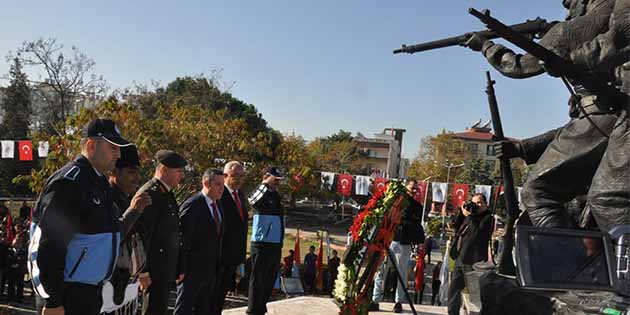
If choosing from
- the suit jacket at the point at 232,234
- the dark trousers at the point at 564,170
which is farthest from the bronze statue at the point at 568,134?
the suit jacket at the point at 232,234

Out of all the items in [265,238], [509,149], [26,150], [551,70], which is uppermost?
[551,70]

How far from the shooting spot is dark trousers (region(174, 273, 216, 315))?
5.14 m

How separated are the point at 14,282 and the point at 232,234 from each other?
6219 millimetres

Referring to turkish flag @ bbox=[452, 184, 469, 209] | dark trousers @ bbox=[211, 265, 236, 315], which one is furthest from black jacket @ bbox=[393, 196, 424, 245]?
turkish flag @ bbox=[452, 184, 469, 209]

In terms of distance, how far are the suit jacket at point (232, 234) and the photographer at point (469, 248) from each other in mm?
2683

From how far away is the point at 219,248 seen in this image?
559 centimetres

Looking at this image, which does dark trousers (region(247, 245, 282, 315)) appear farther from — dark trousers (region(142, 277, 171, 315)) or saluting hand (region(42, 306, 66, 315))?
saluting hand (region(42, 306, 66, 315))

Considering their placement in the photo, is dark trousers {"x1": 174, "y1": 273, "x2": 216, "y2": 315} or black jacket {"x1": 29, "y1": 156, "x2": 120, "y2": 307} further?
dark trousers {"x1": 174, "y1": 273, "x2": 216, "y2": 315}

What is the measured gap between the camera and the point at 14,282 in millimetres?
9977

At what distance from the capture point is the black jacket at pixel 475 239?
265 inches

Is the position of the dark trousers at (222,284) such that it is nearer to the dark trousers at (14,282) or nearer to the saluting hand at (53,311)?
the saluting hand at (53,311)

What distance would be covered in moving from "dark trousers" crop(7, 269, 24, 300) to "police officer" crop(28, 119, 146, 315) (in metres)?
7.95

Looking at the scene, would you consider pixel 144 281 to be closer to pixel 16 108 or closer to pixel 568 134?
pixel 568 134

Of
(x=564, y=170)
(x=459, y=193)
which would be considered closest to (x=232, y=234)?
(x=564, y=170)
